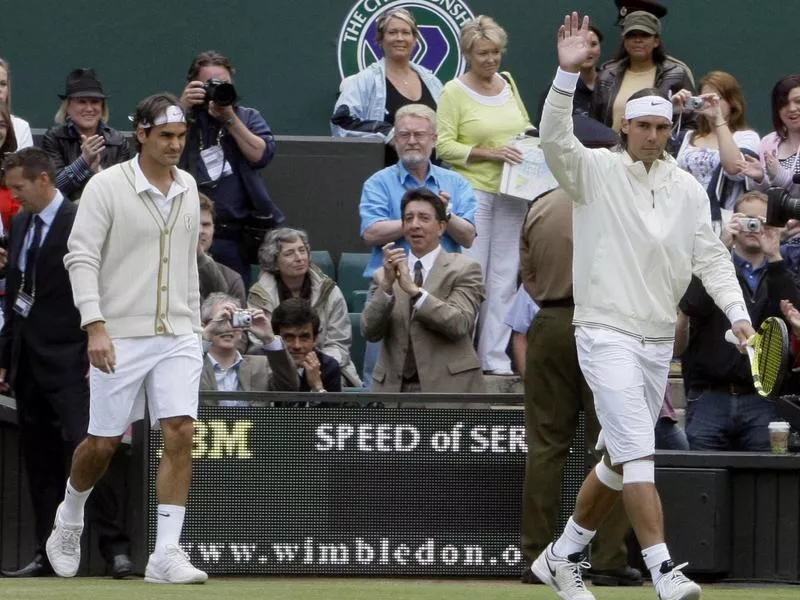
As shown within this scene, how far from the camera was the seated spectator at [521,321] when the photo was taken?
9.55 meters

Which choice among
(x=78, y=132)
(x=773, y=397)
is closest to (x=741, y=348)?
(x=773, y=397)

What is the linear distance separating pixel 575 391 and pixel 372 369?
193 centimetres

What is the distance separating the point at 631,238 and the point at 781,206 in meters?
0.78

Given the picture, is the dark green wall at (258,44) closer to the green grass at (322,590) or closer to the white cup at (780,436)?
the white cup at (780,436)

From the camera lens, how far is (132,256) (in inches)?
304

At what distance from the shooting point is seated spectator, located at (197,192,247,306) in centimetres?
984

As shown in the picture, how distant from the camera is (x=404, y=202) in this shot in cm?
979

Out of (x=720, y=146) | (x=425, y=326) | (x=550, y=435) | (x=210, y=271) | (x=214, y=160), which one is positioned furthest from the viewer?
(x=214, y=160)

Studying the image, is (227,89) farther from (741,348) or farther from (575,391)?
(741,348)

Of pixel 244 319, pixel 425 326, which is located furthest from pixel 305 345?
pixel 425 326

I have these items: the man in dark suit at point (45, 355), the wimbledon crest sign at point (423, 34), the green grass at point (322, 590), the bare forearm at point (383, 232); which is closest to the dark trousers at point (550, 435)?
Answer: the green grass at point (322, 590)

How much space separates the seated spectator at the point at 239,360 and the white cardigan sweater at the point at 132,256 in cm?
Result: 112

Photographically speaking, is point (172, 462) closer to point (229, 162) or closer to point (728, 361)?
point (728, 361)

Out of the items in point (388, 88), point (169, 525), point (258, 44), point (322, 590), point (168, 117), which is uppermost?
point (258, 44)
